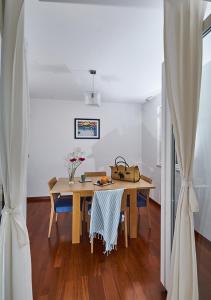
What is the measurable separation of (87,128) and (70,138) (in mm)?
487

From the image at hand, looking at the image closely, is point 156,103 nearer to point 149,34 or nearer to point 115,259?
point 149,34

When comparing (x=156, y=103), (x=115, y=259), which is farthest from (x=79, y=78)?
(x=115, y=259)

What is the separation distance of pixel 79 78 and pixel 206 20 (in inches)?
83.6

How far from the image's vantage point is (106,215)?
2.17 m

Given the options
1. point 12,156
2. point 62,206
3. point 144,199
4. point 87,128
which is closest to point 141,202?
point 144,199

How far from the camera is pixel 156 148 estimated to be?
403cm

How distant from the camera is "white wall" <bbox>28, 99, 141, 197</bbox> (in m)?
4.40

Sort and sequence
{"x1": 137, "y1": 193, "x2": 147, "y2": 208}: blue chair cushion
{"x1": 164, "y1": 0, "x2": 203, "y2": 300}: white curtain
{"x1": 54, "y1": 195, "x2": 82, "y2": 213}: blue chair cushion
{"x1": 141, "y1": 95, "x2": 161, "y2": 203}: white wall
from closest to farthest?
{"x1": 164, "y1": 0, "x2": 203, "y2": 300}: white curtain < {"x1": 54, "y1": 195, "x2": 82, "y2": 213}: blue chair cushion < {"x1": 137, "y1": 193, "x2": 147, "y2": 208}: blue chair cushion < {"x1": 141, "y1": 95, "x2": 161, "y2": 203}: white wall

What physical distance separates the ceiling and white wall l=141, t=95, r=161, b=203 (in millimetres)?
815

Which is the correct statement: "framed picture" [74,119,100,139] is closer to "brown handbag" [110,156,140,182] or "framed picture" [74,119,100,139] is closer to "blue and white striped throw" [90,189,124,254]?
"brown handbag" [110,156,140,182]

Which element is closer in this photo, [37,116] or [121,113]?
[37,116]

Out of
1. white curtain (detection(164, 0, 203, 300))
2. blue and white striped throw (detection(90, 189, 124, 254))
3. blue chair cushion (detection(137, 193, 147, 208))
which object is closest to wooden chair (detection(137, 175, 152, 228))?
blue chair cushion (detection(137, 193, 147, 208))

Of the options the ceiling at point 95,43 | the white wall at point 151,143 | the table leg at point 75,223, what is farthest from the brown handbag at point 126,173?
the ceiling at point 95,43

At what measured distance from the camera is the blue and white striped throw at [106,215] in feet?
7.06
